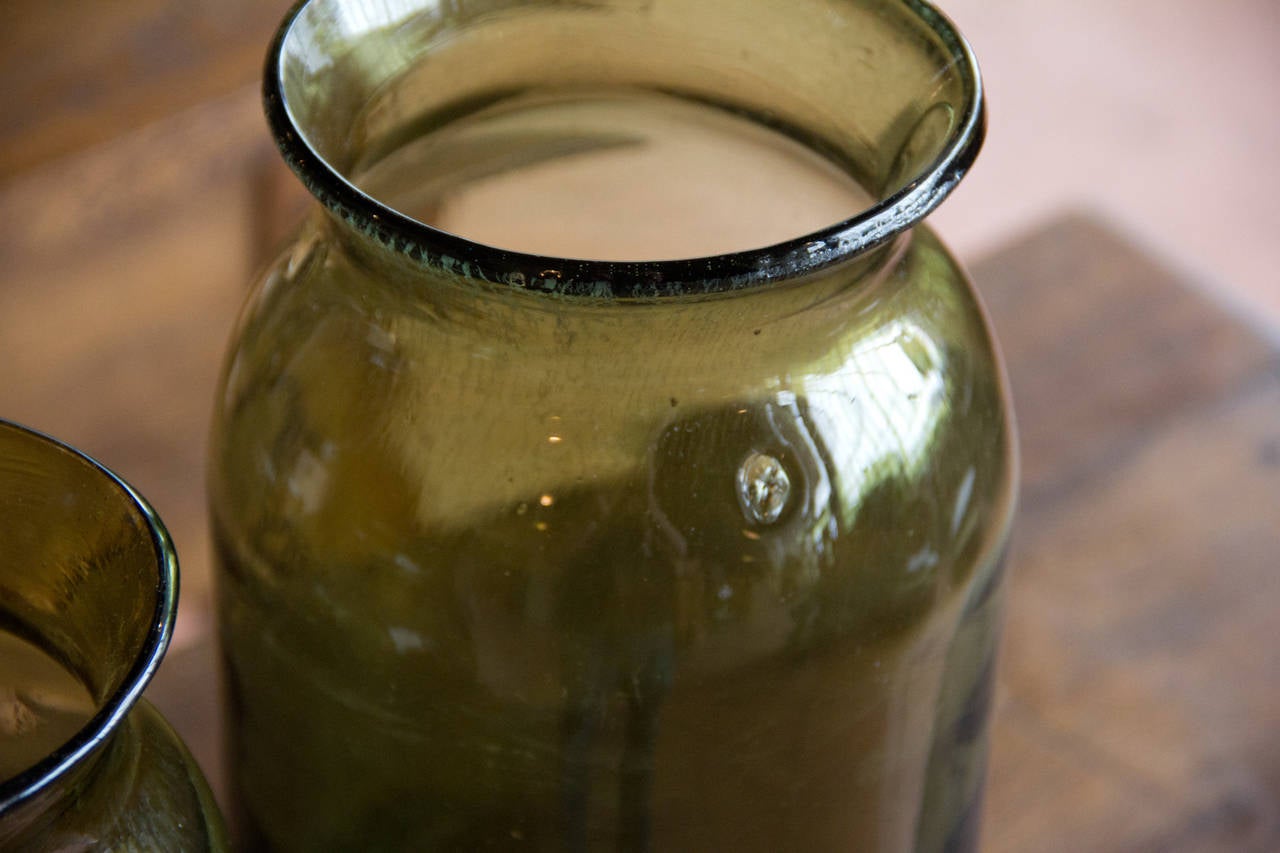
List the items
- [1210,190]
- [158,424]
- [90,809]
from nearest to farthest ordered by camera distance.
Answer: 1. [90,809]
2. [158,424]
3. [1210,190]

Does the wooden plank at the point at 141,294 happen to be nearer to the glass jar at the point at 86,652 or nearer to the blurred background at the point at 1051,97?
the blurred background at the point at 1051,97

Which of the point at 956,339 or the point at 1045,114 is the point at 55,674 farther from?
the point at 1045,114

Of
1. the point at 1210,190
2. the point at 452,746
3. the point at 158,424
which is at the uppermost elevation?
the point at 452,746

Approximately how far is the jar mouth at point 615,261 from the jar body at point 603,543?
0.01m

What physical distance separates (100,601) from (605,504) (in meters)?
0.07

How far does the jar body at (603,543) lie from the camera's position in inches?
9.3

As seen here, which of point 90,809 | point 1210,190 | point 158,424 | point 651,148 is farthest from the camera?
point 1210,190

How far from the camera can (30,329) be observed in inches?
25.8

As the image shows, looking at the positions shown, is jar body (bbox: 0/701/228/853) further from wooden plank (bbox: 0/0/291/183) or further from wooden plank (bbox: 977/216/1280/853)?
wooden plank (bbox: 0/0/291/183)

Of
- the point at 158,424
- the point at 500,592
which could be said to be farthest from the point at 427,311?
the point at 158,424

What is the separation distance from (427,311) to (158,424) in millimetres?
409

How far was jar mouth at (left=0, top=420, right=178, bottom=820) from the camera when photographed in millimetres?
174

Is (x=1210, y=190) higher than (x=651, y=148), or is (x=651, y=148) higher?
(x=651, y=148)

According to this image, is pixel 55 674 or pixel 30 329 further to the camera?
pixel 30 329
